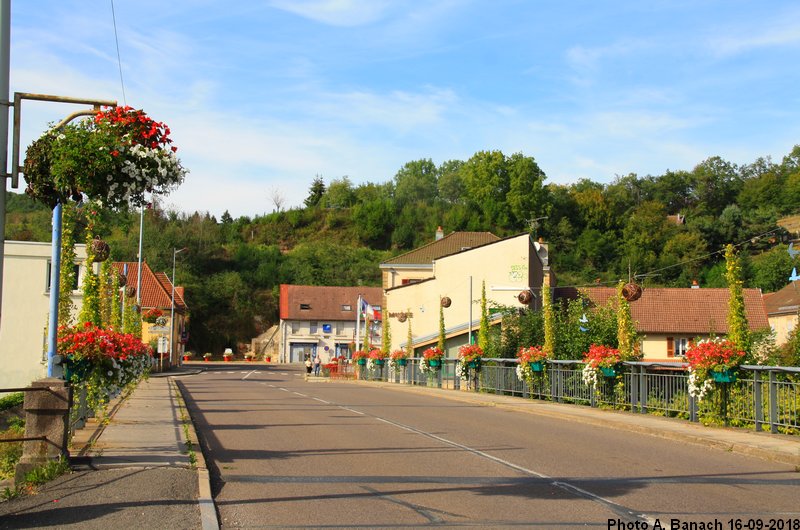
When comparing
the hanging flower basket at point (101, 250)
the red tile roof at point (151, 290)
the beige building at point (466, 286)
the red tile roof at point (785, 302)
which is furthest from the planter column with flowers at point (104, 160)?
the red tile roof at point (151, 290)

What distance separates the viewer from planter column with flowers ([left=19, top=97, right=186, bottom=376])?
996 centimetres

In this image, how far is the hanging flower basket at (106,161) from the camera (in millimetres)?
9961

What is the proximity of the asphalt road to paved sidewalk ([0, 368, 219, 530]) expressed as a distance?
1.24ft

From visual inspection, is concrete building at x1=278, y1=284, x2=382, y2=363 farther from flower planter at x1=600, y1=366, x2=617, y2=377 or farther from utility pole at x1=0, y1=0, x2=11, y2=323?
utility pole at x1=0, y1=0, x2=11, y2=323

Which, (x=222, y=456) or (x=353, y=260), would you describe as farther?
(x=353, y=260)

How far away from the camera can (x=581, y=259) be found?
110m

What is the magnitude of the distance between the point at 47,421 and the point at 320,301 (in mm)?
90363

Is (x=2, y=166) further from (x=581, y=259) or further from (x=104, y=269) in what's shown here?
(x=581, y=259)

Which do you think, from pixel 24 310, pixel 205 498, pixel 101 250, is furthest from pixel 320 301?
pixel 205 498

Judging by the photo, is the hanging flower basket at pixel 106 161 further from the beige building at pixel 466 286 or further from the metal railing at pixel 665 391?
the beige building at pixel 466 286

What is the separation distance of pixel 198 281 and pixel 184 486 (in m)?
98.0

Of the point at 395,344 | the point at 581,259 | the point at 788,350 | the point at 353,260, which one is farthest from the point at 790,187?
the point at 788,350

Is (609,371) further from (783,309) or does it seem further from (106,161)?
(783,309)

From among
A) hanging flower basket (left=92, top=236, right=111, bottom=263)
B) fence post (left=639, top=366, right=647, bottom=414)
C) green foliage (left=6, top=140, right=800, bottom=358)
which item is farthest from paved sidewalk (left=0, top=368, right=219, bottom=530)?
green foliage (left=6, top=140, right=800, bottom=358)
